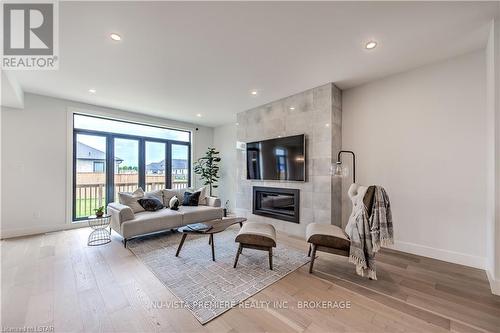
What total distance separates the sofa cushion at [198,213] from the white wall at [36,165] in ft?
8.23

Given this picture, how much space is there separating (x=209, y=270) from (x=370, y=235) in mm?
1927

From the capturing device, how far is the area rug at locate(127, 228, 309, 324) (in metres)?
1.89

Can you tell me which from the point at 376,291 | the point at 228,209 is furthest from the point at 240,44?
the point at 228,209

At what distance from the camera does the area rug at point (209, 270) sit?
6.21ft

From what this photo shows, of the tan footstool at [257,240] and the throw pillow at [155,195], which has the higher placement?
the throw pillow at [155,195]

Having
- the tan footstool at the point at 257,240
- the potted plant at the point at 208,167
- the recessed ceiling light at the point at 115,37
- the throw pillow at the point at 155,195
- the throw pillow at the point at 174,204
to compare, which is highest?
the recessed ceiling light at the point at 115,37

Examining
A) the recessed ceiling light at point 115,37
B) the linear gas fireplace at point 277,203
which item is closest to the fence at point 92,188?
the linear gas fireplace at point 277,203

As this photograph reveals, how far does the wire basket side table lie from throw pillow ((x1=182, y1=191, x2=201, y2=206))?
1.46 metres

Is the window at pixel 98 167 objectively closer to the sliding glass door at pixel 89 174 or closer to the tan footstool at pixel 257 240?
the sliding glass door at pixel 89 174

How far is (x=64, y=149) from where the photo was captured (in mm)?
4164

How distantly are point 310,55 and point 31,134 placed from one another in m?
5.28

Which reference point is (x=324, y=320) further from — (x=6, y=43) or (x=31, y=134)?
(x=31, y=134)

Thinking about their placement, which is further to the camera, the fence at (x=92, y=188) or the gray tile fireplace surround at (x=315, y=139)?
the fence at (x=92, y=188)

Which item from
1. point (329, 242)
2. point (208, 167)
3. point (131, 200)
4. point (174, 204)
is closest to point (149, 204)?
point (131, 200)
